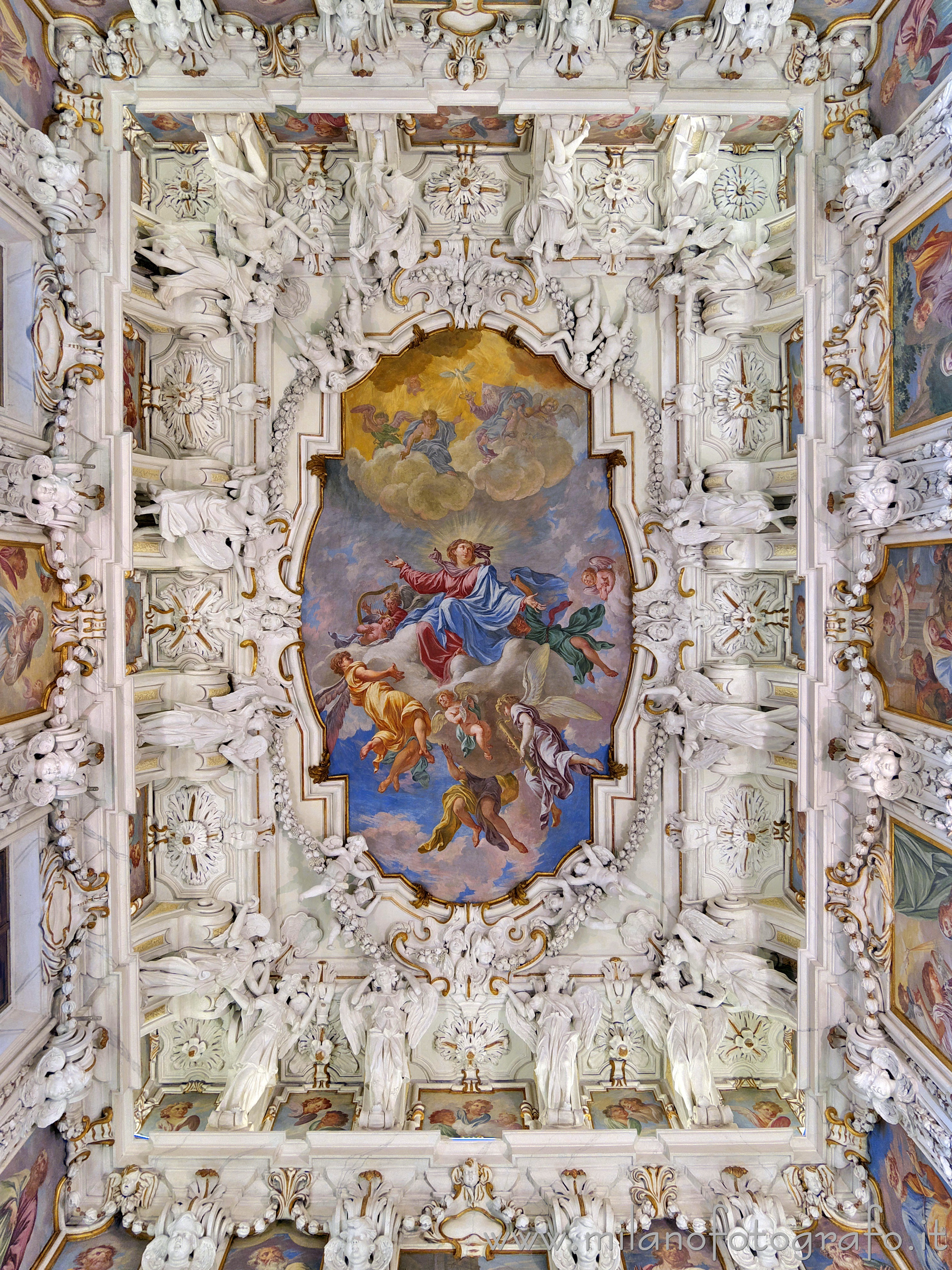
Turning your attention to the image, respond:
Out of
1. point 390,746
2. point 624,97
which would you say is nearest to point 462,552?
point 390,746

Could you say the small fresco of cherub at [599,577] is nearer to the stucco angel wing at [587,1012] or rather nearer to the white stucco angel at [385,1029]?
the stucco angel wing at [587,1012]

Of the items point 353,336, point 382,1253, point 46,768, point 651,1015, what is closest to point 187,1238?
point 382,1253

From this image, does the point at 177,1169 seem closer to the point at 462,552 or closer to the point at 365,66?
the point at 462,552

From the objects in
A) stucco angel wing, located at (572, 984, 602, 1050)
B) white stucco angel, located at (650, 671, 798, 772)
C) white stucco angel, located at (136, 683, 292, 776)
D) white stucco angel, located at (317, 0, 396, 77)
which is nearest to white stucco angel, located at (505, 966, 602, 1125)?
stucco angel wing, located at (572, 984, 602, 1050)

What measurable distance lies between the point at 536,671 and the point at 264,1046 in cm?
611

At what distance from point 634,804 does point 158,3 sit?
11074 millimetres

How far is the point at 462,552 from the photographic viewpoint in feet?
30.5

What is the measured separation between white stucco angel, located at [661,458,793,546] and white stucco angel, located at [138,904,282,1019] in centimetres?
786

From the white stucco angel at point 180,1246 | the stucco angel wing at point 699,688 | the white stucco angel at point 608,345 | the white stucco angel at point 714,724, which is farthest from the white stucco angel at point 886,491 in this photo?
the white stucco angel at point 180,1246

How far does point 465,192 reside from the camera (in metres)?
8.89

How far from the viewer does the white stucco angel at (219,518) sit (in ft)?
27.8

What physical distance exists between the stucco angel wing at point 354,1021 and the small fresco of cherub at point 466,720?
3572 mm

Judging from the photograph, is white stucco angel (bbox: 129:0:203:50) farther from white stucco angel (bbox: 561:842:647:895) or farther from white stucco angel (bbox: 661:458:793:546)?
white stucco angel (bbox: 561:842:647:895)

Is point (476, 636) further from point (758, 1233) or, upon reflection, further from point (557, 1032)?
point (758, 1233)
